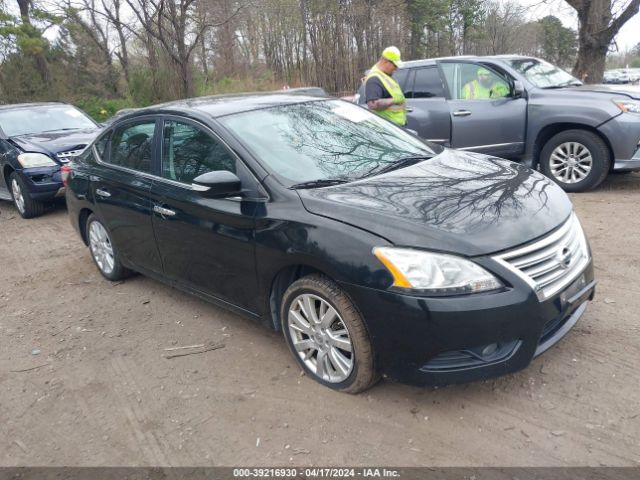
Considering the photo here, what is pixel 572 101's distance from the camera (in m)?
6.77

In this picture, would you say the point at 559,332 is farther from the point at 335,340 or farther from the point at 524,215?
the point at 335,340

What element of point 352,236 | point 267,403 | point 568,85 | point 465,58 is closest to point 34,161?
point 465,58

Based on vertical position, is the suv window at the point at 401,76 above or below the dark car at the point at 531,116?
above

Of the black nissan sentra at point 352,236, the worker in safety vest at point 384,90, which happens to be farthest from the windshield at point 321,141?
the worker in safety vest at point 384,90

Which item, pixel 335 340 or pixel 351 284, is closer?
pixel 351 284

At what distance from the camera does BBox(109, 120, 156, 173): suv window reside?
434 cm

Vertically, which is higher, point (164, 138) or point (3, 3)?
point (3, 3)

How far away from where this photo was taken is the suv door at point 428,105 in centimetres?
768

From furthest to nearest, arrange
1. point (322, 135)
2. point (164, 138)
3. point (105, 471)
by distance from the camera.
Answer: point (164, 138), point (322, 135), point (105, 471)

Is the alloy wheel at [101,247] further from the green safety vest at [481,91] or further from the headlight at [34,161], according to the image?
the green safety vest at [481,91]

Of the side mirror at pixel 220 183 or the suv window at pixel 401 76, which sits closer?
the side mirror at pixel 220 183

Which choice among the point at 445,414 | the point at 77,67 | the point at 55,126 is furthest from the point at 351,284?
the point at 77,67

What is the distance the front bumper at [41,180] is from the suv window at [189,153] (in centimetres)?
484

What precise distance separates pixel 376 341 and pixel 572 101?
17.3 feet
